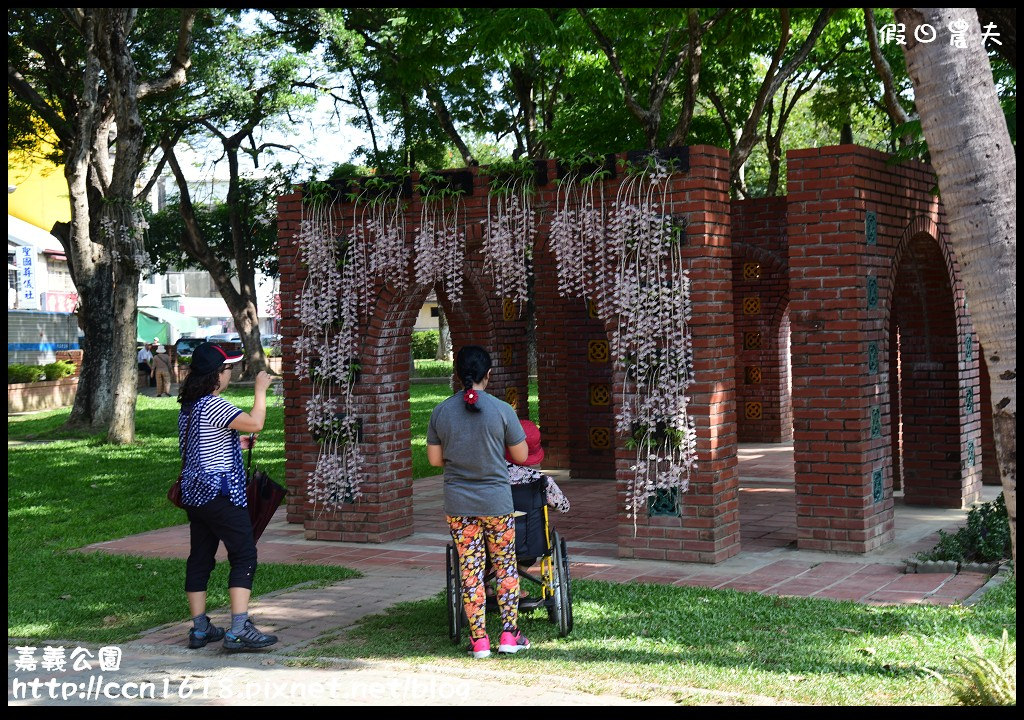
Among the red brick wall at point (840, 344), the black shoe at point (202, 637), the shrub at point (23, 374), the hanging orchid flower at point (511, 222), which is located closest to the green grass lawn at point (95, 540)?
the black shoe at point (202, 637)

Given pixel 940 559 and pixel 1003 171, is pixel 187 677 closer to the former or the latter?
pixel 1003 171

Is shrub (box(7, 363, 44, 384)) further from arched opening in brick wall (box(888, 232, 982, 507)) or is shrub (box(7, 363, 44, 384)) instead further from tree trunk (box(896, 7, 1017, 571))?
tree trunk (box(896, 7, 1017, 571))

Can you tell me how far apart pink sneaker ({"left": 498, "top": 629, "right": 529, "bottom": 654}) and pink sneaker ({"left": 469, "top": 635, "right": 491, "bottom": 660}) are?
88mm

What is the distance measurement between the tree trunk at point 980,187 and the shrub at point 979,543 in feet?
13.4

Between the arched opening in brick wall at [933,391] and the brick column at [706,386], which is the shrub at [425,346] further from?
the brick column at [706,386]

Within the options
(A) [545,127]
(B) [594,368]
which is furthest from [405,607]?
(A) [545,127]

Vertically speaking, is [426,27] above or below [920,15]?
above

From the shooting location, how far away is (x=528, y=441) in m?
6.67

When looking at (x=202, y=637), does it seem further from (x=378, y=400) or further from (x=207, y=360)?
(x=378, y=400)

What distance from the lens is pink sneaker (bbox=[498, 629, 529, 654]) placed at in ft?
20.8

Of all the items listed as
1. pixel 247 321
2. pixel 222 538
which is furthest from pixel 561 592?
pixel 247 321

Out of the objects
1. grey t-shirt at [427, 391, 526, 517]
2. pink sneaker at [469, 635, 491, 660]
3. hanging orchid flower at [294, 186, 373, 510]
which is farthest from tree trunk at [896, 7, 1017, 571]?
hanging orchid flower at [294, 186, 373, 510]

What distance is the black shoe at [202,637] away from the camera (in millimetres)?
6691

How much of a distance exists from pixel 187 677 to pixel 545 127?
19.3 metres
